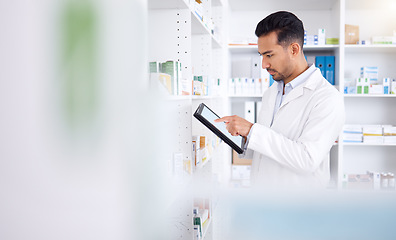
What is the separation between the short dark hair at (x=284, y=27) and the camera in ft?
4.86

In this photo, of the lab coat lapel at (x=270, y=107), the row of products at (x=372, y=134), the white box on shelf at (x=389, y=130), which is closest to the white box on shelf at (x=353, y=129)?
the row of products at (x=372, y=134)

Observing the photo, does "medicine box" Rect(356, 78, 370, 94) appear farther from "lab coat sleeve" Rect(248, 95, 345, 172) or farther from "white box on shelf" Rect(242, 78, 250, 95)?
"lab coat sleeve" Rect(248, 95, 345, 172)

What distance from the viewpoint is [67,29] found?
10.8 inches

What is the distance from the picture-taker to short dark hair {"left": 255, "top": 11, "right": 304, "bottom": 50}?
1.48 meters

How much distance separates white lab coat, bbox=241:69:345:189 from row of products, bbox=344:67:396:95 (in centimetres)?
217

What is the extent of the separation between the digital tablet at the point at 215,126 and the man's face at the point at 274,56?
1.11 ft

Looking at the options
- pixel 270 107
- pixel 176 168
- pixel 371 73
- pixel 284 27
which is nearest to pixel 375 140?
pixel 371 73

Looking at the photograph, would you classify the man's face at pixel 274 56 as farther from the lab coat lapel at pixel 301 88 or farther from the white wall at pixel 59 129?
the white wall at pixel 59 129

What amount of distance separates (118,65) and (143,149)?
80 mm

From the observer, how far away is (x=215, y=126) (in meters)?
1.30

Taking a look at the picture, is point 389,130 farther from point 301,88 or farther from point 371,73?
point 301,88

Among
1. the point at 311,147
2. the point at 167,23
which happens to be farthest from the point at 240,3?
the point at 311,147

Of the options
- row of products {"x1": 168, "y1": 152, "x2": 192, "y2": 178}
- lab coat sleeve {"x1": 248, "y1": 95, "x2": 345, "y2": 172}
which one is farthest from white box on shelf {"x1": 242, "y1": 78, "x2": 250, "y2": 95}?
row of products {"x1": 168, "y1": 152, "x2": 192, "y2": 178}

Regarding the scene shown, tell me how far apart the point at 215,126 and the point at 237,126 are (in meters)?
0.07
